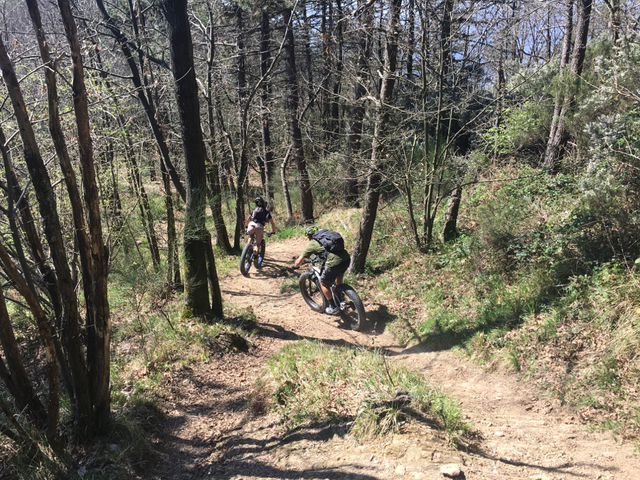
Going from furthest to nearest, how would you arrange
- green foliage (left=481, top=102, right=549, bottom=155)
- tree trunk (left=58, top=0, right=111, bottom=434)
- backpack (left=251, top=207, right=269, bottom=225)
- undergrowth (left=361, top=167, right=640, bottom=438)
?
1. green foliage (left=481, top=102, right=549, bottom=155)
2. backpack (left=251, top=207, right=269, bottom=225)
3. undergrowth (left=361, top=167, right=640, bottom=438)
4. tree trunk (left=58, top=0, right=111, bottom=434)

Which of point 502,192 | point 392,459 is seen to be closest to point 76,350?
point 392,459

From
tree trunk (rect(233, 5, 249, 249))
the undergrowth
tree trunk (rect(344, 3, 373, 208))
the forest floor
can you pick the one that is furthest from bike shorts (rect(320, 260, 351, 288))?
tree trunk (rect(233, 5, 249, 249))

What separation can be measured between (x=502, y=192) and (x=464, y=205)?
3.64 feet

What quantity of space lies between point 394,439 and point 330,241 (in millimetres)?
4105

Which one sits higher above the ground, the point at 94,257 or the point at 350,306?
the point at 94,257

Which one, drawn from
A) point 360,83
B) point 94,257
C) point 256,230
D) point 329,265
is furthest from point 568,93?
point 94,257

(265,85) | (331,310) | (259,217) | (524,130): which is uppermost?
(265,85)

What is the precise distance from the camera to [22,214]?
3.71 meters

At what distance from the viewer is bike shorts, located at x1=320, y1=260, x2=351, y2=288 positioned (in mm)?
7215

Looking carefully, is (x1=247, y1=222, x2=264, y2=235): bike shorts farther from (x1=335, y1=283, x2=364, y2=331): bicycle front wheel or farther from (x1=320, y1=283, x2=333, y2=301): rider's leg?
(x1=335, y1=283, x2=364, y2=331): bicycle front wheel

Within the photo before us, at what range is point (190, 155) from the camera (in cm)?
661

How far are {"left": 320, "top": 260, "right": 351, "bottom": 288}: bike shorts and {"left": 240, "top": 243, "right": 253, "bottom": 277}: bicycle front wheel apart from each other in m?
3.69

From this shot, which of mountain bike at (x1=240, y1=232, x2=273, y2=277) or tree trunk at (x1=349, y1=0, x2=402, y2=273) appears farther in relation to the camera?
mountain bike at (x1=240, y1=232, x2=273, y2=277)

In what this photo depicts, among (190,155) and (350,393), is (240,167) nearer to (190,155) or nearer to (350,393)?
(190,155)
